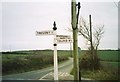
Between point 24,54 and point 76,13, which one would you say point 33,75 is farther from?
point 76,13

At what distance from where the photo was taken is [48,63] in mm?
16250

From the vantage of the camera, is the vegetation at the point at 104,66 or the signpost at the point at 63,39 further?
the vegetation at the point at 104,66

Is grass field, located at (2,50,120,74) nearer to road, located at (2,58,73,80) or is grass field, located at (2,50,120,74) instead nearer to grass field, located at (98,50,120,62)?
grass field, located at (98,50,120,62)

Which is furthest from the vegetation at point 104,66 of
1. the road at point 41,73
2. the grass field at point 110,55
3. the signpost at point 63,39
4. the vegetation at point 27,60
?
the signpost at point 63,39

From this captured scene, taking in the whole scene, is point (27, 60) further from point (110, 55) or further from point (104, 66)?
point (110, 55)

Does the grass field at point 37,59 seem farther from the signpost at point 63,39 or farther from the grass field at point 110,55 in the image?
the signpost at point 63,39

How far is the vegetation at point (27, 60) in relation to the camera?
14.9 metres

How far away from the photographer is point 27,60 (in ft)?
55.3

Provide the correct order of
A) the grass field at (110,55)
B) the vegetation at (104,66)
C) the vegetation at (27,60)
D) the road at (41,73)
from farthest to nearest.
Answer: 1. the road at (41,73)
2. the vegetation at (104,66)
3. the vegetation at (27,60)
4. the grass field at (110,55)

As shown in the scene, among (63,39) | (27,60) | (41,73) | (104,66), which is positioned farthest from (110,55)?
(63,39)

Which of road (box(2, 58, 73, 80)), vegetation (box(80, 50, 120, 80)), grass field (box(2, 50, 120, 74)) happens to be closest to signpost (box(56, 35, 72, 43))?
grass field (box(2, 50, 120, 74))

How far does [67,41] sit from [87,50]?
1172cm

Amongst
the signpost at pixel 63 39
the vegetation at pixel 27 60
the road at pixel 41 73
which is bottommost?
the road at pixel 41 73

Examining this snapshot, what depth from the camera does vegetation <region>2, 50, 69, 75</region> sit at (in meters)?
14.9
